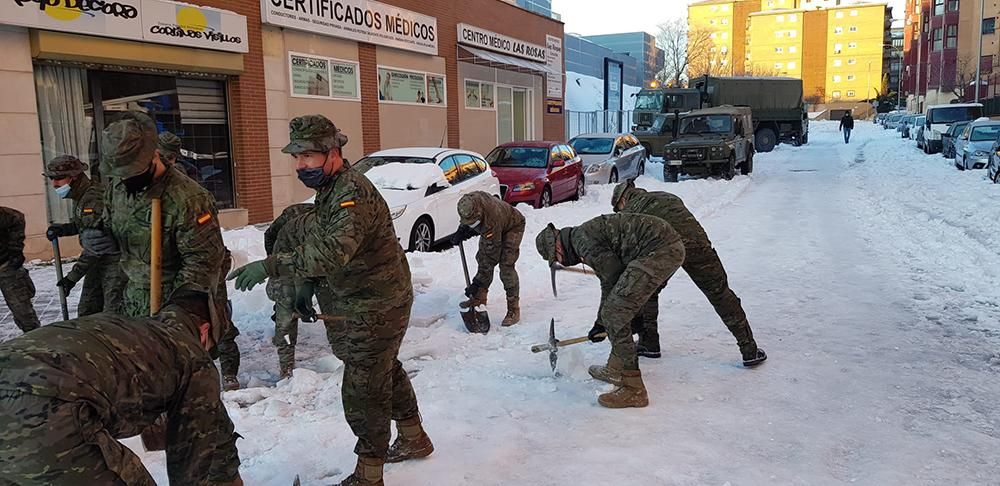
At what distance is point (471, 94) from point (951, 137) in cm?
1816

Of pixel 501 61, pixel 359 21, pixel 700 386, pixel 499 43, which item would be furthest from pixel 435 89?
pixel 700 386

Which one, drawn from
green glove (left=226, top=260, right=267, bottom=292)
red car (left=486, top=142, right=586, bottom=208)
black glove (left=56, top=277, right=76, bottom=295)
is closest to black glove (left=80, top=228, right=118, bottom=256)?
green glove (left=226, top=260, right=267, bottom=292)

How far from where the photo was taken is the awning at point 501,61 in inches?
766

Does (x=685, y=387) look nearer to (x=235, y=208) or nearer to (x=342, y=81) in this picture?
(x=235, y=208)

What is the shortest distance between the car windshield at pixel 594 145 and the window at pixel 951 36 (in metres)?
67.1

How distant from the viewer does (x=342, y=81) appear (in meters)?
15.0

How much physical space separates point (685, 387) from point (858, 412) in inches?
→ 43.0

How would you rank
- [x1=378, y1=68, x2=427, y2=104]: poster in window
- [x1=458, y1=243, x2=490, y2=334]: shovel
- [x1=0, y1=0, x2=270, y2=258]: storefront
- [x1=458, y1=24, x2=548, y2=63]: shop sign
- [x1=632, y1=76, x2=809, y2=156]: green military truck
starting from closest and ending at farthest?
[x1=458, y1=243, x2=490, y2=334]: shovel
[x1=0, y1=0, x2=270, y2=258]: storefront
[x1=378, y1=68, x2=427, y2=104]: poster in window
[x1=458, y1=24, x2=548, y2=63]: shop sign
[x1=632, y1=76, x2=809, y2=156]: green military truck

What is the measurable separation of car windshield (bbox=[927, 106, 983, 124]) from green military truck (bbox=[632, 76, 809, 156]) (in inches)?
213

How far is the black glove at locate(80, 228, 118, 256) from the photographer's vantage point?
3.65 metres

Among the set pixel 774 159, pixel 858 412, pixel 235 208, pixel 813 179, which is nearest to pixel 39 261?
pixel 235 208

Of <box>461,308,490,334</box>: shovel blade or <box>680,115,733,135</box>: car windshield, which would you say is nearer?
<box>461,308,490,334</box>: shovel blade

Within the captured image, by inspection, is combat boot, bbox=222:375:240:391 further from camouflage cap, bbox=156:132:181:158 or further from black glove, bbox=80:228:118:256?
black glove, bbox=80:228:118:256

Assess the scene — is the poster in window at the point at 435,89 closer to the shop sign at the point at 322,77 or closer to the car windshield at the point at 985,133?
the shop sign at the point at 322,77
